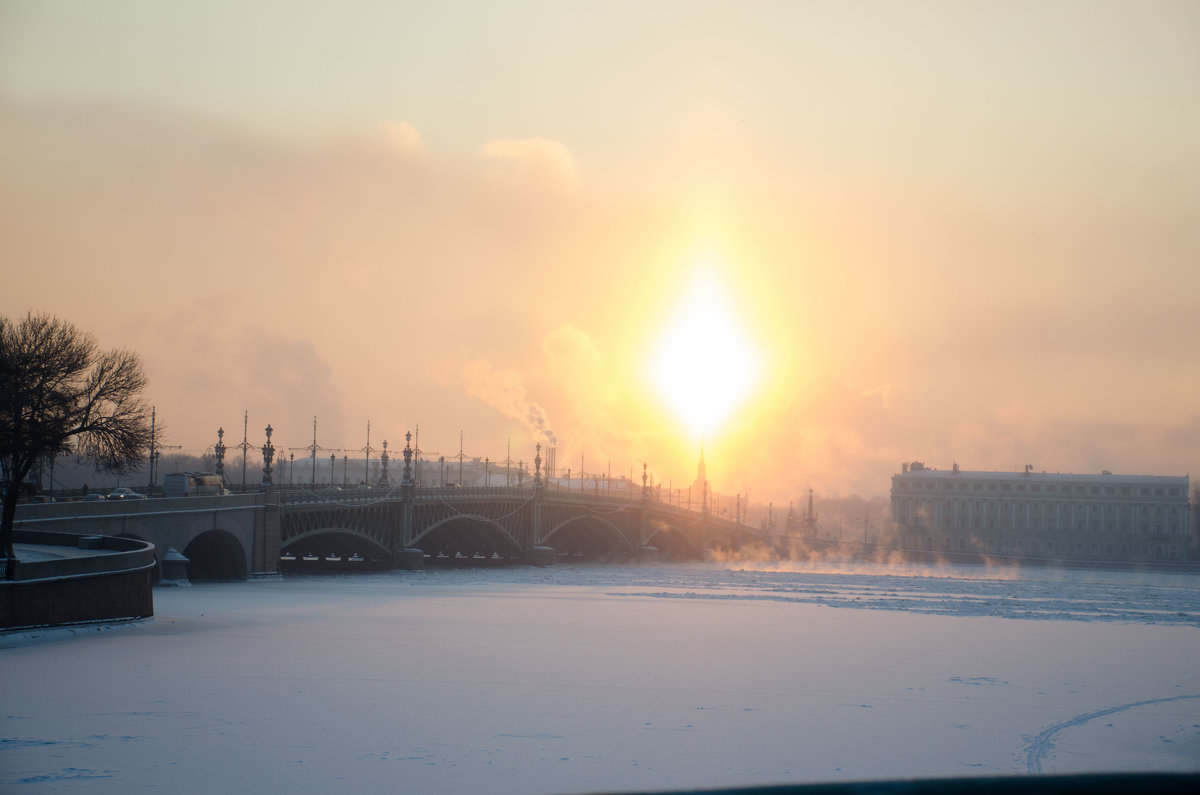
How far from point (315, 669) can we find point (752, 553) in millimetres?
118959

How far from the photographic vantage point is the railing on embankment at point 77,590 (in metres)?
22.9

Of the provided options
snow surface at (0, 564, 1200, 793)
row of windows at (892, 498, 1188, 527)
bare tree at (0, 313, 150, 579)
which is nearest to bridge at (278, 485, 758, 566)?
bare tree at (0, 313, 150, 579)

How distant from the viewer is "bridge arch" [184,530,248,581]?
50.7m

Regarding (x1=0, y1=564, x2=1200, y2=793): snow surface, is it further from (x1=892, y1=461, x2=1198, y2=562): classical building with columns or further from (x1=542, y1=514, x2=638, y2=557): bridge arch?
(x1=892, y1=461, x2=1198, y2=562): classical building with columns

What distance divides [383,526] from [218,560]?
18019 mm

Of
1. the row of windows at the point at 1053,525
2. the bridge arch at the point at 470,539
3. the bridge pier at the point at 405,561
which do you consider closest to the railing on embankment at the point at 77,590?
the bridge pier at the point at 405,561

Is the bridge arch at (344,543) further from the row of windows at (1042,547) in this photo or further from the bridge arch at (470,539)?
the row of windows at (1042,547)

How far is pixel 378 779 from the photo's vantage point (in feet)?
38.7

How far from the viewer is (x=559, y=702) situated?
56.3ft

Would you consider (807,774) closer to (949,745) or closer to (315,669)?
(949,745)

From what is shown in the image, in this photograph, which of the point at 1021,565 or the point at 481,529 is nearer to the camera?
the point at 481,529

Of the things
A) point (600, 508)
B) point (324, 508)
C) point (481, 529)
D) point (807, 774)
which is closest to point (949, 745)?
point (807, 774)

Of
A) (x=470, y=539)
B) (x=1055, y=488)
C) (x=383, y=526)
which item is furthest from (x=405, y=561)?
(x=1055, y=488)

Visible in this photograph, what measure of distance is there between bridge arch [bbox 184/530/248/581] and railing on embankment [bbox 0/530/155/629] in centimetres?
2209
